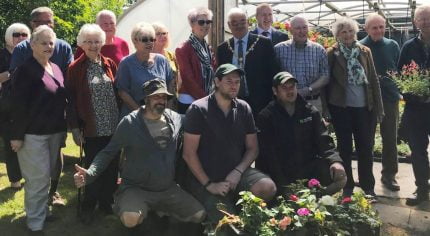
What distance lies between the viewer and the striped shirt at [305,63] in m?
4.91

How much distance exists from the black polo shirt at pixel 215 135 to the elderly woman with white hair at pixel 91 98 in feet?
2.82

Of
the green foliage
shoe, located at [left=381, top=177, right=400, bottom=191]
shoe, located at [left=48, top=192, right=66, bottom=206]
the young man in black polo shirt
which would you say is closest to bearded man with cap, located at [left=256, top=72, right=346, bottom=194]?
the young man in black polo shirt

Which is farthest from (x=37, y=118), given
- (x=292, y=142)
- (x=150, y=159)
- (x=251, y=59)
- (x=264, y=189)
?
(x=292, y=142)

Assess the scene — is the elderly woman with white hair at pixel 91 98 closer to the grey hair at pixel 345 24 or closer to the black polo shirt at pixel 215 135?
the black polo shirt at pixel 215 135

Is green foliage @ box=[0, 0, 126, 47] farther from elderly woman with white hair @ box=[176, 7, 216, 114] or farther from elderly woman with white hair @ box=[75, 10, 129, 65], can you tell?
elderly woman with white hair @ box=[176, 7, 216, 114]

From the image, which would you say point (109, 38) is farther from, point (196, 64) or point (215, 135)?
point (215, 135)

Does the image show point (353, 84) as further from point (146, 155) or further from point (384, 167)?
point (146, 155)

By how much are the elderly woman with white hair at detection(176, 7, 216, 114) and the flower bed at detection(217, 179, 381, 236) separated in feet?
4.99

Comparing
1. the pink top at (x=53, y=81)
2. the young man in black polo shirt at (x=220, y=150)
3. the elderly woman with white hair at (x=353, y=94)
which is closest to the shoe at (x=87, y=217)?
the young man in black polo shirt at (x=220, y=150)

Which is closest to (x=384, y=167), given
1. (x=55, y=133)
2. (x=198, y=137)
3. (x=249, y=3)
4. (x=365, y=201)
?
(x=365, y=201)

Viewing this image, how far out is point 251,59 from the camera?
15.9 feet

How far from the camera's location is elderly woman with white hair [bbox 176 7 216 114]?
15.4ft

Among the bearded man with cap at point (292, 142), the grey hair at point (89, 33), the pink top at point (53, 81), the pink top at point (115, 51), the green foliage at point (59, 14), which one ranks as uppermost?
the green foliage at point (59, 14)

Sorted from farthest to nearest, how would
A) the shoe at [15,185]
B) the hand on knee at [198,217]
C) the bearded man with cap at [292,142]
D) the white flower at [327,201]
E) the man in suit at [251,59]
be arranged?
the shoe at [15,185], the man in suit at [251,59], the bearded man with cap at [292,142], the hand on knee at [198,217], the white flower at [327,201]
